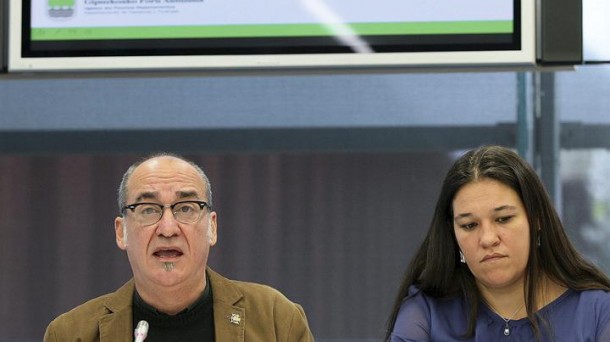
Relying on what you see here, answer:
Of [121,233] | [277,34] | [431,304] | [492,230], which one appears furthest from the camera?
[277,34]

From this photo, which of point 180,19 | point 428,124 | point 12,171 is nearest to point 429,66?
point 428,124

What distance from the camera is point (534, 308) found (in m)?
2.27

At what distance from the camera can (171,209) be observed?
2.40 meters

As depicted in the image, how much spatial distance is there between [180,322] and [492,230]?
767 mm

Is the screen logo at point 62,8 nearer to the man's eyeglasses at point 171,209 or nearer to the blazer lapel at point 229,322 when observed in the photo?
the man's eyeglasses at point 171,209

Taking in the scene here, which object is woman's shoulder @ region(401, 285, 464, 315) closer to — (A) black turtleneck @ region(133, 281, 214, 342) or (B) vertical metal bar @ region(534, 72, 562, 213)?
(A) black turtleneck @ region(133, 281, 214, 342)

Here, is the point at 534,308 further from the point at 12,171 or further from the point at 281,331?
the point at 12,171

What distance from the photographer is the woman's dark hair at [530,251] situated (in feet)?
7.40

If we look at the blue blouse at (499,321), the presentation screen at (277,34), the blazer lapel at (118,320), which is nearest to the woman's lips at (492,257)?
the blue blouse at (499,321)

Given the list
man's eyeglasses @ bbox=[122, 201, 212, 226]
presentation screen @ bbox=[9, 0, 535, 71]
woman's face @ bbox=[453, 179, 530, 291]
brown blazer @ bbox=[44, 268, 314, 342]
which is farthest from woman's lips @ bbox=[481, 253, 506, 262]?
presentation screen @ bbox=[9, 0, 535, 71]

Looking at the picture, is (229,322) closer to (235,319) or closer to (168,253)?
(235,319)

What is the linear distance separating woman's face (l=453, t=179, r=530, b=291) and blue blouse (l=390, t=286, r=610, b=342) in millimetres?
104

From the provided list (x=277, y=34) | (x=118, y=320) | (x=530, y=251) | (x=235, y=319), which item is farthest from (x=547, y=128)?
(x=118, y=320)

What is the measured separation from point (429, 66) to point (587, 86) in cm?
51
